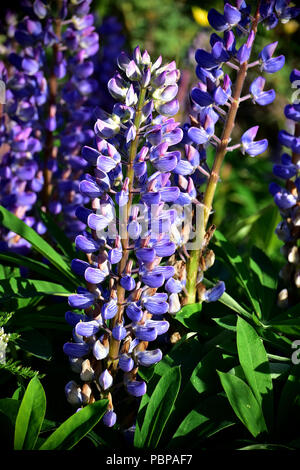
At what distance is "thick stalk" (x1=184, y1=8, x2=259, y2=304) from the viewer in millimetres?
1153

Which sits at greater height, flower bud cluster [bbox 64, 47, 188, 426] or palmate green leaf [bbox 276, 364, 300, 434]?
flower bud cluster [bbox 64, 47, 188, 426]

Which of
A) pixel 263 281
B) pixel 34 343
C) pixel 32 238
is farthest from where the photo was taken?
pixel 263 281

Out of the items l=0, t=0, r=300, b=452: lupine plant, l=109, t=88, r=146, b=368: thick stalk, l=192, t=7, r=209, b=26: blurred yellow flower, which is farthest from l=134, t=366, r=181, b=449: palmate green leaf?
Answer: l=192, t=7, r=209, b=26: blurred yellow flower

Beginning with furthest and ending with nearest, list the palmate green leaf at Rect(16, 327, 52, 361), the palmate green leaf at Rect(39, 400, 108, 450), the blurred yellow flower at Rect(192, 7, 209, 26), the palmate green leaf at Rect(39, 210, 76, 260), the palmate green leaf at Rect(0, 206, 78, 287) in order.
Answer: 1. the blurred yellow flower at Rect(192, 7, 209, 26)
2. the palmate green leaf at Rect(39, 210, 76, 260)
3. the palmate green leaf at Rect(0, 206, 78, 287)
4. the palmate green leaf at Rect(16, 327, 52, 361)
5. the palmate green leaf at Rect(39, 400, 108, 450)

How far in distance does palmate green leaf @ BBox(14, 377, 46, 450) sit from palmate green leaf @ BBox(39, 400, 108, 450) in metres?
0.03

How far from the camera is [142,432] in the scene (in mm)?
1006

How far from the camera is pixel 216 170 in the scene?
1.17 metres

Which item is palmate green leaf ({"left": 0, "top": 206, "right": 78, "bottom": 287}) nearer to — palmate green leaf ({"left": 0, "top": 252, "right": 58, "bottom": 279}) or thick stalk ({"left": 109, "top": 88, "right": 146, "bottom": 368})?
palmate green leaf ({"left": 0, "top": 252, "right": 58, "bottom": 279})

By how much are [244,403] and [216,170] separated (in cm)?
47

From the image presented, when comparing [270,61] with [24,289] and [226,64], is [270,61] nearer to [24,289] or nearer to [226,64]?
[226,64]

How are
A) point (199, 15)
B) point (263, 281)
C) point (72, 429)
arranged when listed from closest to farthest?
point (72, 429) < point (263, 281) < point (199, 15)

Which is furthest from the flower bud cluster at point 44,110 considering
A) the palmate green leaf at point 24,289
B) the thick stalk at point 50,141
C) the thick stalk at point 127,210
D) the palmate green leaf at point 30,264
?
the thick stalk at point 127,210

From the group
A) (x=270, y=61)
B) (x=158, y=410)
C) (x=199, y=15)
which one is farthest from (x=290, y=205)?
(x=199, y=15)

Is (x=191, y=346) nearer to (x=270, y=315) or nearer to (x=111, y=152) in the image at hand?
(x=270, y=315)
